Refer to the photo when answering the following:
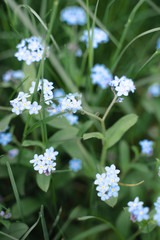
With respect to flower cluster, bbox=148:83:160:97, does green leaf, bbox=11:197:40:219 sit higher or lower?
lower

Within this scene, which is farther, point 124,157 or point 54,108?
point 124,157

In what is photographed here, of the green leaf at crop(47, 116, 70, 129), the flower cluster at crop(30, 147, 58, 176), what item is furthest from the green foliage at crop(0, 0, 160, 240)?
the flower cluster at crop(30, 147, 58, 176)

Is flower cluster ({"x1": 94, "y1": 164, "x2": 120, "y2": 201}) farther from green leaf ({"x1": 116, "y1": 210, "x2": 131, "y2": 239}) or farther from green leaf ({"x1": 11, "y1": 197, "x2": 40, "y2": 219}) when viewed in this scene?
green leaf ({"x1": 11, "y1": 197, "x2": 40, "y2": 219})

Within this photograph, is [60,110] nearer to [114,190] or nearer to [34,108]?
[34,108]

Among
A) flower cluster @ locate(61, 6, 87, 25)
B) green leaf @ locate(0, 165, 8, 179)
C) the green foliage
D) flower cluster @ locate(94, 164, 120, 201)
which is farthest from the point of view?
flower cluster @ locate(61, 6, 87, 25)

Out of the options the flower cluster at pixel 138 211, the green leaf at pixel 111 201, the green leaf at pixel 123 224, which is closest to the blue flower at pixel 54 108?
the green leaf at pixel 111 201

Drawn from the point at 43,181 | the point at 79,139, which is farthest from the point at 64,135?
the point at 43,181
